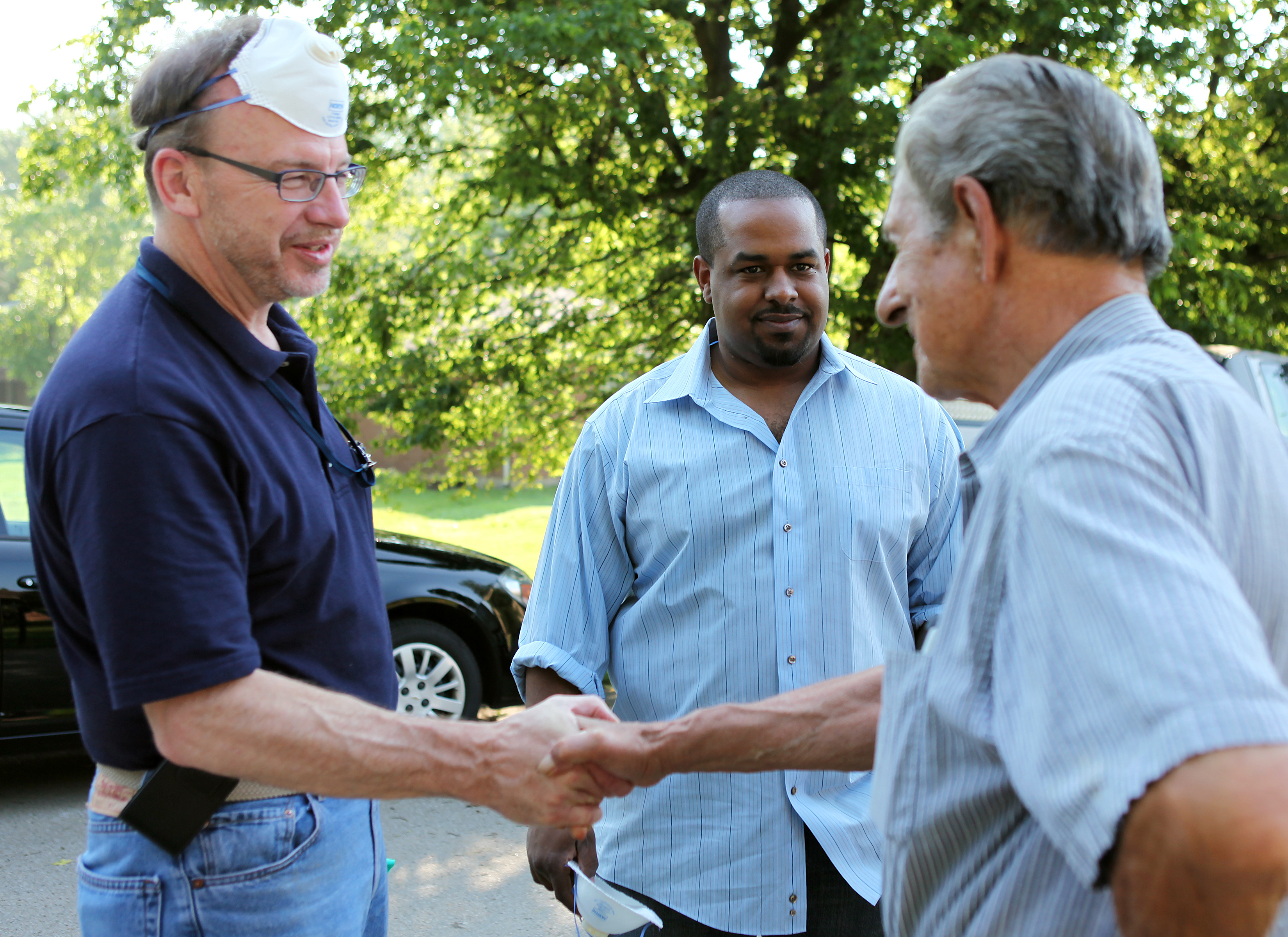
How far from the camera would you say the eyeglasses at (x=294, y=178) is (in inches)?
79.1

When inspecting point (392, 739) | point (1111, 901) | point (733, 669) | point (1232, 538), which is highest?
point (1232, 538)

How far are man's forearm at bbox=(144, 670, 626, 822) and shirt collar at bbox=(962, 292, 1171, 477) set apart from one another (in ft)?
3.71

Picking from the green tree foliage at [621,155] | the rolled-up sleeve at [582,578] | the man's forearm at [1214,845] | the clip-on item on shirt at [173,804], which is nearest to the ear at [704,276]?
the rolled-up sleeve at [582,578]

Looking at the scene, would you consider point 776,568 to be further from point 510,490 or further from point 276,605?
point 510,490

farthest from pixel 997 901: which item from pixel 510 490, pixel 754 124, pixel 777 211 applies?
pixel 510 490

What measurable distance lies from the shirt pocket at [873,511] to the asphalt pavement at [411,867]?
9.01 feet

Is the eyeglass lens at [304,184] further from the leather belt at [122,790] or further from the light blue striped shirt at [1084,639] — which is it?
the light blue striped shirt at [1084,639]

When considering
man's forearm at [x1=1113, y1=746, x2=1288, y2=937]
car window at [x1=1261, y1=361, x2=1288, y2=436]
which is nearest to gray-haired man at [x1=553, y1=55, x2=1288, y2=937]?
man's forearm at [x1=1113, y1=746, x2=1288, y2=937]

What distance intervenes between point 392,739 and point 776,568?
984 millimetres

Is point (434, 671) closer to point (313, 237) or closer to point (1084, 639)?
point (313, 237)

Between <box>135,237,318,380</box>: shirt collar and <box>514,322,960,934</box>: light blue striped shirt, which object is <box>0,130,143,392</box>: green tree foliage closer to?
<box>514,322,960,934</box>: light blue striped shirt

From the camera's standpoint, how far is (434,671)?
20.9 ft

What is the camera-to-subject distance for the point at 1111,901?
118 centimetres

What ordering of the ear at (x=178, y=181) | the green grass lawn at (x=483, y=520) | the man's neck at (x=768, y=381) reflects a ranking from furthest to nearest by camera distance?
1. the green grass lawn at (x=483, y=520)
2. the man's neck at (x=768, y=381)
3. the ear at (x=178, y=181)
